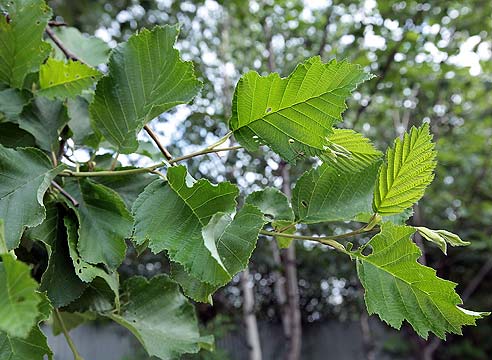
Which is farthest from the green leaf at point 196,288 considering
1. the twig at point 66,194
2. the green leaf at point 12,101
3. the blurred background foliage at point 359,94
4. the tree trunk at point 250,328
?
the tree trunk at point 250,328

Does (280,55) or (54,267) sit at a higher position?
(54,267)

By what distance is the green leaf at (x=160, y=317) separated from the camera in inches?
17.9

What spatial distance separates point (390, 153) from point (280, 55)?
1663mm

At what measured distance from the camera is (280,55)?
1.94 meters

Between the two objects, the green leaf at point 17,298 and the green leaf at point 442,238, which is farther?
the green leaf at point 442,238

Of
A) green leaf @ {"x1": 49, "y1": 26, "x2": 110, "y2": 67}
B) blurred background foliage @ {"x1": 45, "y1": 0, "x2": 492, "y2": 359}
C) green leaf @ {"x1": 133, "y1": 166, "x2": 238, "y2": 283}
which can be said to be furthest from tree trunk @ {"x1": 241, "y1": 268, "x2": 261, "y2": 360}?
green leaf @ {"x1": 133, "y1": 166, "x2": 238, "y2": 283}

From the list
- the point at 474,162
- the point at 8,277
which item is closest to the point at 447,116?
the point at 474,162

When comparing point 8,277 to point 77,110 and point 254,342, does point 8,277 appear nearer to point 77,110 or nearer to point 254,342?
point 77,110

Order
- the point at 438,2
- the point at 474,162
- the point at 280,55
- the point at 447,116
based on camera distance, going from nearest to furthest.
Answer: the point at 438,2, the point at 280,55, the point at 447,116, the point at 474,162

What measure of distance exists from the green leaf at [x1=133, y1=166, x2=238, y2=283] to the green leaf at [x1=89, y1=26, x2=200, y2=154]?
0.07 metres

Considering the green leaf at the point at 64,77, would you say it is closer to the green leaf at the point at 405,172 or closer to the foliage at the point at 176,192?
the foliage at the point at 176,192

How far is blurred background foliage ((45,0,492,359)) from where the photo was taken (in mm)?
1512

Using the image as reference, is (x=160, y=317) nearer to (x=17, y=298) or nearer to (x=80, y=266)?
(x=80, y=266)

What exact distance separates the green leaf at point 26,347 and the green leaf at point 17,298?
10cm
